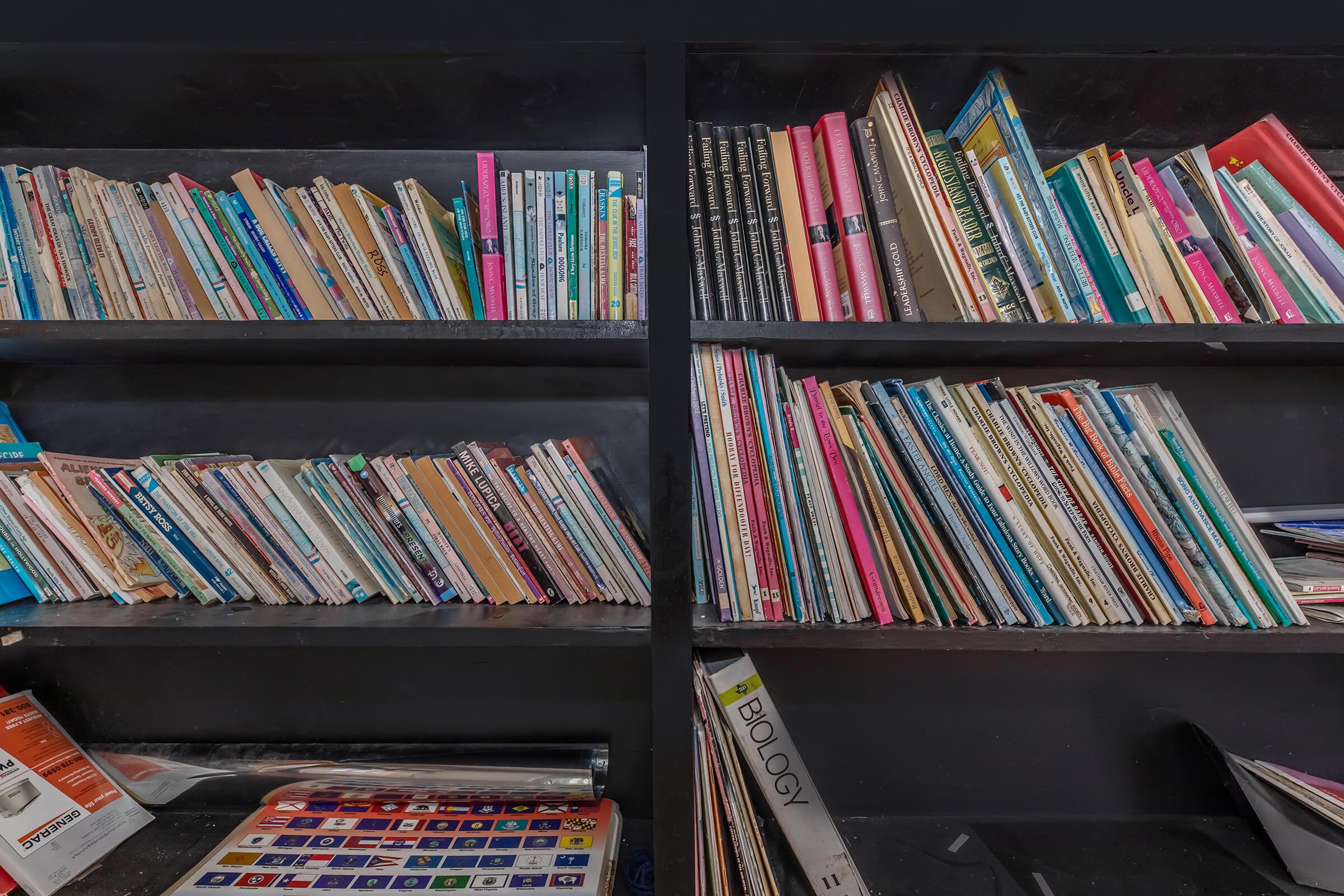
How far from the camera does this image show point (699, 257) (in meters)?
0.85

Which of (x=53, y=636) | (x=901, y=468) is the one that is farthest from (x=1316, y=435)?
(x=53, y=636)

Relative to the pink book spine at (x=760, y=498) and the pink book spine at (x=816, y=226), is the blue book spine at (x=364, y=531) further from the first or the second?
the pink book spine at (x=816, y=226)

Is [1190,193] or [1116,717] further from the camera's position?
[1116,717]

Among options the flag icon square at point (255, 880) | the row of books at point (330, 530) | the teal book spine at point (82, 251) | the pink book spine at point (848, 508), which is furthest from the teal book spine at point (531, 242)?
the flag icon square at point (255, 880)

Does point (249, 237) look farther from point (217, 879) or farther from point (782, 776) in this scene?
point (782, 776)

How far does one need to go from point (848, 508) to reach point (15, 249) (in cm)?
129

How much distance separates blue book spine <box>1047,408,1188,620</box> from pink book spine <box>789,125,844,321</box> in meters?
0.34

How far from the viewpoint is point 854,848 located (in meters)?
1.08

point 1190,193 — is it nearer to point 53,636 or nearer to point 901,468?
point 901,468

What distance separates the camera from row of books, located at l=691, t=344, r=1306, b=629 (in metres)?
0.84

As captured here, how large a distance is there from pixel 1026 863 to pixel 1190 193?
1.10 meters


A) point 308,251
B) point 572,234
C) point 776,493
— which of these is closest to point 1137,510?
point 776,493

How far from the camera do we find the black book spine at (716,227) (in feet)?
2.78

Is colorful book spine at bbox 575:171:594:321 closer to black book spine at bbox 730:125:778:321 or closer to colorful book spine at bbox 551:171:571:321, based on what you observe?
colorful book spine at bbox 551:171:571:321
